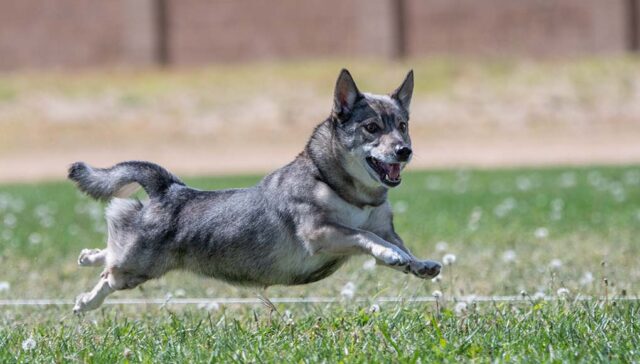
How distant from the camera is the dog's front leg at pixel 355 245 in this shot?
6703 millimetres

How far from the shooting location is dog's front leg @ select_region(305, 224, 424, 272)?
6.70 metres

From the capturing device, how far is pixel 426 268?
670 centimetres

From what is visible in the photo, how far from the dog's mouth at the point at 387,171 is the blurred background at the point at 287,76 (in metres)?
22.2

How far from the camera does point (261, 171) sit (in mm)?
28031

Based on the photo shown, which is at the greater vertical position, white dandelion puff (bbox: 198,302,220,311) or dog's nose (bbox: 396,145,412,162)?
dog's nose (bbox: 396,145,412,162)

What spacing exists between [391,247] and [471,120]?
1119 inches

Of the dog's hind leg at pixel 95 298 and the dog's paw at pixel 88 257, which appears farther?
the dog's paw at pixel 88 257

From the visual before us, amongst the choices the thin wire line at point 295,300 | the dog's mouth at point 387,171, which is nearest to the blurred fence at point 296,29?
the thin wire line at point 295,300

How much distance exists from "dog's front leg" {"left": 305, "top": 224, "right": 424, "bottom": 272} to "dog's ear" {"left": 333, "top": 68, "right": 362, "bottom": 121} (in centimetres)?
67

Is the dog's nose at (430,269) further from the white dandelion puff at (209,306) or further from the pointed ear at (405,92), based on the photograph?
the white dandelion puff at (209,306)

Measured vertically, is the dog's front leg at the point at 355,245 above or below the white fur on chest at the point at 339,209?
below

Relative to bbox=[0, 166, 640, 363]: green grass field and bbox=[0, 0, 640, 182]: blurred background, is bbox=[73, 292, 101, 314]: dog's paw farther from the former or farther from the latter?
bbox=[0, 0, 640, 182]: blurred background

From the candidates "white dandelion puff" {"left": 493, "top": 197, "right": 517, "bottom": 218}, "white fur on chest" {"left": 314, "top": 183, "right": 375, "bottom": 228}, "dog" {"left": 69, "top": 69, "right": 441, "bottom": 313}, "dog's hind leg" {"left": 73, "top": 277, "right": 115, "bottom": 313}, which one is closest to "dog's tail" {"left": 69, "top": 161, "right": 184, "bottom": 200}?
"dog" {"left": 69, "top": 69, "right": 441, "bottom": 313}

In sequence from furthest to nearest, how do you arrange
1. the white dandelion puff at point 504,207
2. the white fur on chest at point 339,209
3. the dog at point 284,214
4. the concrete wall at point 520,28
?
the concrete wall at point 520,28 < the white dandelion puff at point 504,207 < the white fur on chest at point 339,209 < the dog at point 284,214
